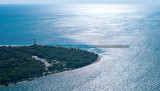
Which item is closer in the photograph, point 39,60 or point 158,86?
point 158,86

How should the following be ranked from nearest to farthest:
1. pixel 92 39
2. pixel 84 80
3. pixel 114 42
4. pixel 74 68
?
1. pixel 84 80
2. pixel 74 68
3. pixel 114 42
4. pixel 92 39

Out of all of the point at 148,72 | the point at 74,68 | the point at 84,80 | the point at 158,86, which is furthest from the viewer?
the point at 74,68

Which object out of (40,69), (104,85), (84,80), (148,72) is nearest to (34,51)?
(40,69)

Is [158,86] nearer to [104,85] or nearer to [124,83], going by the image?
[124,83]

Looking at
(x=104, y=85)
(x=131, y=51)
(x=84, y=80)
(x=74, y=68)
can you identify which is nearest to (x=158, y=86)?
(x=104, y=85)

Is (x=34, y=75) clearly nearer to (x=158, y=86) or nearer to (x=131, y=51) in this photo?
(x=158, y=86)

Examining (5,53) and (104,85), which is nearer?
(104,85)
